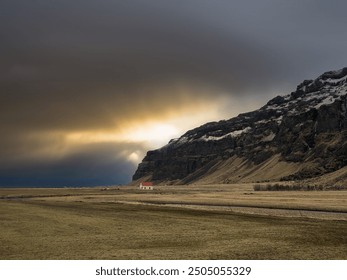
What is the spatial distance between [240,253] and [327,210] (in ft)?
151

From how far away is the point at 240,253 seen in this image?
2417 cm

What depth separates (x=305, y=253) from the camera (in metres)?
24.0

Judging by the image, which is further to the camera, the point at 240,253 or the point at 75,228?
the point at 75,228

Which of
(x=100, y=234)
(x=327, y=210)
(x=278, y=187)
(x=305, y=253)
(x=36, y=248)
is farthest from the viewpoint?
(x=278, y=187)
